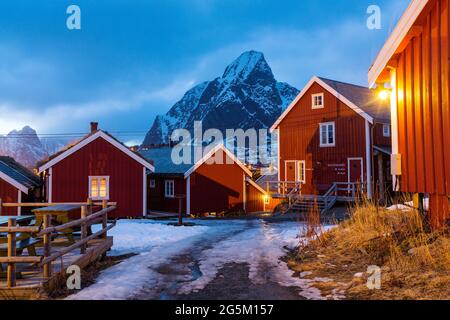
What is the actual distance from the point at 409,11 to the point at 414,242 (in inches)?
203

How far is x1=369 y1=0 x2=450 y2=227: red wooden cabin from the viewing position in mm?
7785

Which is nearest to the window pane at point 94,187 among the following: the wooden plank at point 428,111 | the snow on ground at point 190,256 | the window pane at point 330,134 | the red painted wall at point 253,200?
the snow on ground at point 190,256

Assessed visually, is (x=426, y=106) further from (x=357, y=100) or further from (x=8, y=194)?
(x=8, y=194)

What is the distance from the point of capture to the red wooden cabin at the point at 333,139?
24719mm

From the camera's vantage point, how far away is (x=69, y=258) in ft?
Answer: 25.6

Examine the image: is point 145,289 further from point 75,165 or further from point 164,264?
point 75,165

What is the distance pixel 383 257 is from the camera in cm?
712

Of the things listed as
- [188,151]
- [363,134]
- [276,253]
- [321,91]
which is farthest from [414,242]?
[188,151]

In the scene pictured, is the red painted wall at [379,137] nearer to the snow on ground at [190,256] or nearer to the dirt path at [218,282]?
the snow on ground at [190,256]

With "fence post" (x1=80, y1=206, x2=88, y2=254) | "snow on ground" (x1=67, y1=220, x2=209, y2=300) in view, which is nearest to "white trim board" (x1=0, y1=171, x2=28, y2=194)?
"snow on ground" (x1=67, y1=220, x2=209, y2=300)

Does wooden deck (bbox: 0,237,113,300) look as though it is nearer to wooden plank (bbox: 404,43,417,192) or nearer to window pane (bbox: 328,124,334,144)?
wooden plank (bbox: 404,43,417,192)

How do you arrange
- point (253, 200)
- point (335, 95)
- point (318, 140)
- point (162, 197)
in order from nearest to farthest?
1. point (335, 95)
2. point (318, 140)
3. point (162, 197)
4. point (253, 200)

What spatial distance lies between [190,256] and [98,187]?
1513cm

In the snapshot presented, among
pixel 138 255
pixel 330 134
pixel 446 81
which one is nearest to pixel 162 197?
pixel 330 134
